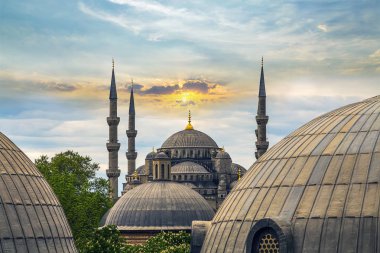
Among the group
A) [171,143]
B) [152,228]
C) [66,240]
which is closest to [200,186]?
[171,143]

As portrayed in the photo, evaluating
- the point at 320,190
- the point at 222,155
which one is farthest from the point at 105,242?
the point at 222,155

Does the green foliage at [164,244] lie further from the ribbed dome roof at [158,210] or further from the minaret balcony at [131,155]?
the minaret balcony at [131,155]

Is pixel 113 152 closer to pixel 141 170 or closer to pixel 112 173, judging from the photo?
pixel 112 173

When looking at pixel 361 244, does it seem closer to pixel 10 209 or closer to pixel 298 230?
pixel 298 230

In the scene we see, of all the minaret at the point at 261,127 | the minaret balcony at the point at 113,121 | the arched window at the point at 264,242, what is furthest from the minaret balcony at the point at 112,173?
the arched window at the point at 264,242

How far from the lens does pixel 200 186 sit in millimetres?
166875

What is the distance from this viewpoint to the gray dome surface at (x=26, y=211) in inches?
1299

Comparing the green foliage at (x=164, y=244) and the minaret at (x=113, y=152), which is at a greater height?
the minaret at (x=113, y=152)

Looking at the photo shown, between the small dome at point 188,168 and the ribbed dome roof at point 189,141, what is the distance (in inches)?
221

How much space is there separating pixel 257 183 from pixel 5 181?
7840 mm

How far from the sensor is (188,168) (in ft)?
554

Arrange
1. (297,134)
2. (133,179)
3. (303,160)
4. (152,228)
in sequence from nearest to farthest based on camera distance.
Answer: (303,160), (297,134), (152,228), (133,179)

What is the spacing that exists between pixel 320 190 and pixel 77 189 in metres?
65.6

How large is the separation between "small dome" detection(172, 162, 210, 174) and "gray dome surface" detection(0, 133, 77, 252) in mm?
130645
